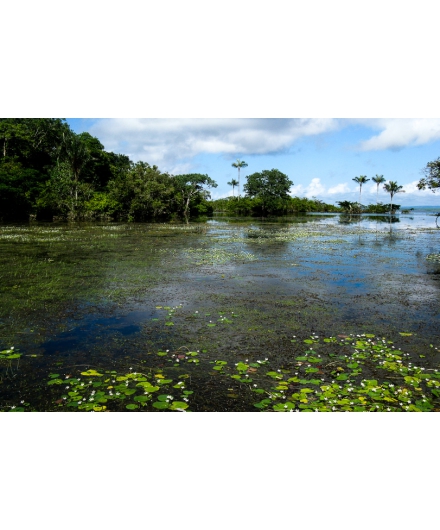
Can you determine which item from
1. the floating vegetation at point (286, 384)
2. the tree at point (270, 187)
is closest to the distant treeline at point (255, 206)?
the tree at point (270, 187)

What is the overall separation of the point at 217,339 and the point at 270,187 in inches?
3648

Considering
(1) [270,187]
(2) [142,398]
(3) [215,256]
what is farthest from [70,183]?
(1) [270,187]

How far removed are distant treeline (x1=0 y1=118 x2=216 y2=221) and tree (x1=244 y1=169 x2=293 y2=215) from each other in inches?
1187

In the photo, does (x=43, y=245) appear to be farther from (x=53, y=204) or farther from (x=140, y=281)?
(x=53, y=204)

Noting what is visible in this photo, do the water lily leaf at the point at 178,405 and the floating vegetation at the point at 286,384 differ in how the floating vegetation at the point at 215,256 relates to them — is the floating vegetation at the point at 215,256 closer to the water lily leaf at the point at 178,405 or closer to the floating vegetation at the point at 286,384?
the floating vegetation at the point at 286,384

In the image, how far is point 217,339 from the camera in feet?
22.3

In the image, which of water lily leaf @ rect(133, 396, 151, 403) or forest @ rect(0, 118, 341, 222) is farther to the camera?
forest @ rect(0, 118, 341, 222)

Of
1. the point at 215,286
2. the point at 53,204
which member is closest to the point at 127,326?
the point at 215,286

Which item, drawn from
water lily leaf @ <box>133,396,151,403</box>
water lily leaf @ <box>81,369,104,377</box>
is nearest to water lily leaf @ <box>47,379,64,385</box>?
water lily leaf @ <box>81,369,104,377</box>

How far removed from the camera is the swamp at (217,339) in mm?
4758

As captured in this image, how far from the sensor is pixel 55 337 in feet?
22.5

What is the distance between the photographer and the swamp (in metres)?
4.76

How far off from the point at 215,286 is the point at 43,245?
526 inches

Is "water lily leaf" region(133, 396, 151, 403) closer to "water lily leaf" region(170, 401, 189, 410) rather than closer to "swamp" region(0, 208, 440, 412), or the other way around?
"swamp" region(0, 208, 440, 412)
